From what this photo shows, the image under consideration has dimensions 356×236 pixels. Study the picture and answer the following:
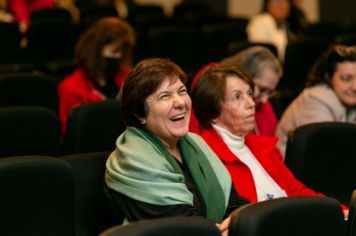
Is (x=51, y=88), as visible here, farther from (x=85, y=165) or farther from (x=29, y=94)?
(x=85, y=165)

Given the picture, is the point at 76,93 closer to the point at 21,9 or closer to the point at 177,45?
the point at 177,45

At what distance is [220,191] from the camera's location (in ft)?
9.43

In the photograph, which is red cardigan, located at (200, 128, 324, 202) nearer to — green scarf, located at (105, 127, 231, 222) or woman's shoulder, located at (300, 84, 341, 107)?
green scarf, located at (105, 127, 231, 222)

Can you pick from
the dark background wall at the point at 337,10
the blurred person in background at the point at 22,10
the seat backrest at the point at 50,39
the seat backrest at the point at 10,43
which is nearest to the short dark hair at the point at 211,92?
the seat backrest at the point at 10,43

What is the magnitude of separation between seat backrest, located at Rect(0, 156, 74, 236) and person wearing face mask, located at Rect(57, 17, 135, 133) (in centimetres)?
181

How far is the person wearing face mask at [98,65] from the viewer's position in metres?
4.55

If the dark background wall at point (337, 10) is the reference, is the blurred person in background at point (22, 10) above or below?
above

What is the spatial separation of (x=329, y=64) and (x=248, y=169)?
46.1 inches

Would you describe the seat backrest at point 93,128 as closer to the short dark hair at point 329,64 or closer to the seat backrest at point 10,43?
the short dark hair at point 329,64

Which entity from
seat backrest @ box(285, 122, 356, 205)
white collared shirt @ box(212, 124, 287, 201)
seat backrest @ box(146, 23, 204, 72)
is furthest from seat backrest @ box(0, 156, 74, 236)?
seat backrest @ box(146, 23, 204, 72)

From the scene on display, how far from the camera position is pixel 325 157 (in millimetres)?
3598

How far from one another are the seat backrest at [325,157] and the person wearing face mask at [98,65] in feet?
4.67

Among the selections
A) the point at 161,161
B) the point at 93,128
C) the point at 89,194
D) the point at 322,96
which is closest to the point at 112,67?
the point at 93,128

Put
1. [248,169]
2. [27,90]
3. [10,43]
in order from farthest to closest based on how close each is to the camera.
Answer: [10,43]
[27,90]
[248,169]
